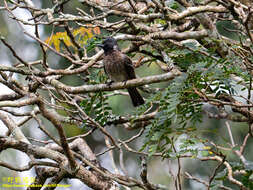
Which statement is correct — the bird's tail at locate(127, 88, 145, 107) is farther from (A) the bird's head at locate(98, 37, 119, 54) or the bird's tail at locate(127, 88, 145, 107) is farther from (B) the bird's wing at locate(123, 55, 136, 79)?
(A) the bird's head at locate(98, 37, 119, 54)

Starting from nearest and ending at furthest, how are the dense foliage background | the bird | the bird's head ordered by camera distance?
the dense foliage background → the bird's head → the bird

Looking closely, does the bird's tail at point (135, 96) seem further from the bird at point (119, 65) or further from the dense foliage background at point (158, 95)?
the dense foliage background at point (158, 95)

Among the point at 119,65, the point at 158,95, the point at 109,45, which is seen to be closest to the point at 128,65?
the point at 119,65

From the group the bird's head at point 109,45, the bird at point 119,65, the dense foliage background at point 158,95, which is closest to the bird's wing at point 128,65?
the bird at point 119,65

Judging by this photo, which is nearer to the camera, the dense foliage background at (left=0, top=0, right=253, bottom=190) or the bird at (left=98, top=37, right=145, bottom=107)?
the dense foliage background at (left=0, top=0, right=253, bottom=190)

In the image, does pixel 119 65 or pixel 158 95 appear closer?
pixel 158 95

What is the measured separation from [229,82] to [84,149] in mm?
2126

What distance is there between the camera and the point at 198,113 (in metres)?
3.80

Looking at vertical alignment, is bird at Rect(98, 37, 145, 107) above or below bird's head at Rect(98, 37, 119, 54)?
below

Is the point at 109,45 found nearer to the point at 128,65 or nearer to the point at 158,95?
the point at 128,65

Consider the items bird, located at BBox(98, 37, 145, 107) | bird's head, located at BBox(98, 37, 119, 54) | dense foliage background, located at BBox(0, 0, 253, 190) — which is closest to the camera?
dense foliage background, located at BBox(0, 0, 253, 190)

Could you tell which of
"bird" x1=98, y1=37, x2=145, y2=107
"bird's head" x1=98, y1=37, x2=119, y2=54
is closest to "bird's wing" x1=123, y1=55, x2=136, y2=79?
"bird" x1=98, y1=37, x2=145, y2=107

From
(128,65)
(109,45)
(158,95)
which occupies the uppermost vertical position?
(109,45)

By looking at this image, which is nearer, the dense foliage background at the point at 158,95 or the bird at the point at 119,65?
the dense foliage background at the point at 158,95
